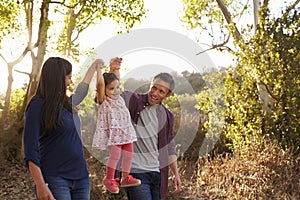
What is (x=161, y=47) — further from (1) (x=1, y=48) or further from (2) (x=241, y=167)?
(1) (x=1, y=48)

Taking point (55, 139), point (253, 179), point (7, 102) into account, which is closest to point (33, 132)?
point (55, 139)

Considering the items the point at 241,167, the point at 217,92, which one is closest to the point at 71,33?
the point at 217,92

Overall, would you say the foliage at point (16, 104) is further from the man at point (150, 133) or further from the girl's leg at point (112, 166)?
the man at point (150, 133)

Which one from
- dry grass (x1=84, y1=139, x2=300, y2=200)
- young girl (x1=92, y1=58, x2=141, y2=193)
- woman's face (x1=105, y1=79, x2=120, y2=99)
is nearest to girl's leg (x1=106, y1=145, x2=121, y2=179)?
young girl (x1=92, y1=58, x2=141, y2=193)

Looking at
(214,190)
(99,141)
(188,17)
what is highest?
(188,17)

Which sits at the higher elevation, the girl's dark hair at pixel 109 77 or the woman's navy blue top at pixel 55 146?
the girl's dark hair at pixel 109 77

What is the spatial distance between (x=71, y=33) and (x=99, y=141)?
7159mm

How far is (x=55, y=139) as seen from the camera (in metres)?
3.09

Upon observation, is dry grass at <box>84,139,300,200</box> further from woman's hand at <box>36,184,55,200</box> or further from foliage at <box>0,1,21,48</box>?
woman's hand at <box>36,184,55,200</box>

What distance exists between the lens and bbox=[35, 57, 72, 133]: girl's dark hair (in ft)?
9.93

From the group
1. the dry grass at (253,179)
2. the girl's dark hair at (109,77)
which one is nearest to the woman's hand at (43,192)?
the girl's dark hair at (109,77)

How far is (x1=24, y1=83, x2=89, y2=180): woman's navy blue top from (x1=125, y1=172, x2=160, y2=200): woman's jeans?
61 centimetres

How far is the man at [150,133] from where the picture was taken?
12.6 feet

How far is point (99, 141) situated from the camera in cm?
397
